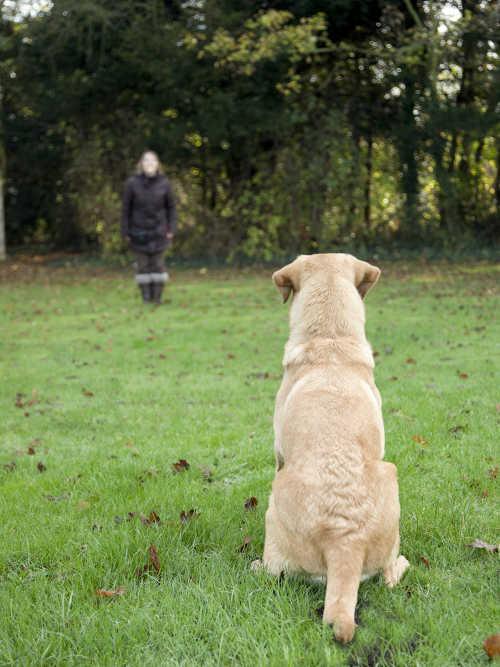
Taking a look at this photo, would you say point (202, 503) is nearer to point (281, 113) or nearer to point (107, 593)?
point (107, 593)

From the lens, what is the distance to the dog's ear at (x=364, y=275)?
13.3 ft

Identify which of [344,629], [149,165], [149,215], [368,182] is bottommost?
[344,629]

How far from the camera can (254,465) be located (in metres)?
5.15

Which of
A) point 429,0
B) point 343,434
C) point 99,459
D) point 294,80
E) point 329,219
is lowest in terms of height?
point 99,459

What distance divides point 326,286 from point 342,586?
1.74 meters

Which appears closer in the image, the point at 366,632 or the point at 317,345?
the point at 366,632

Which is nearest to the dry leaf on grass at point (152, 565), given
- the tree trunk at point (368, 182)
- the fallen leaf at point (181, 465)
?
the fallen leaf at point (181, 465)

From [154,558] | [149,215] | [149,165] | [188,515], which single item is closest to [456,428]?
[188,515]

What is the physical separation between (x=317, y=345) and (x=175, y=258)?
63.8 ft

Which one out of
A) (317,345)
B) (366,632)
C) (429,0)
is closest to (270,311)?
(317,345)

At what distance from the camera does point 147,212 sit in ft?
44.2

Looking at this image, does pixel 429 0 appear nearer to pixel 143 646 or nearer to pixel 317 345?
pixel 317 345

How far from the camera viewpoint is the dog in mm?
2809

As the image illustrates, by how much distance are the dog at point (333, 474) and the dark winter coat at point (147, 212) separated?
10.2m
